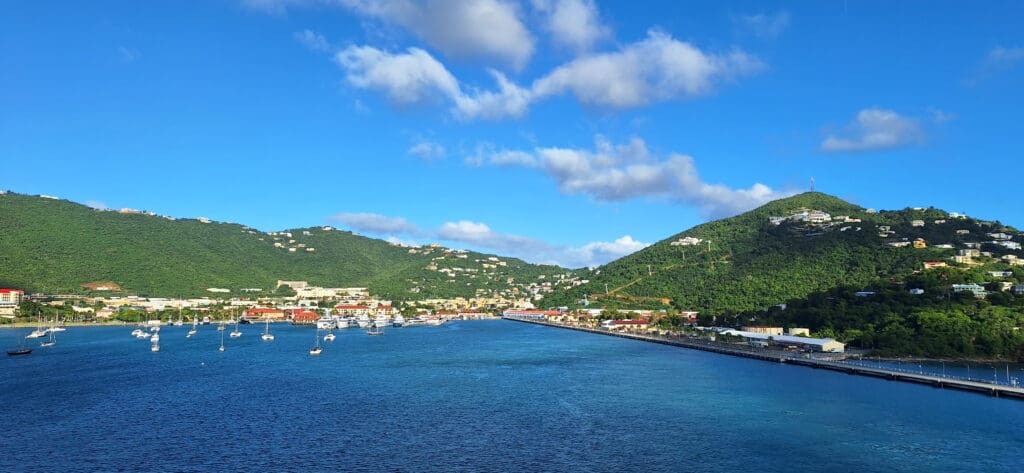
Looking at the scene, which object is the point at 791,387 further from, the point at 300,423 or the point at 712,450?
the point at 300,423

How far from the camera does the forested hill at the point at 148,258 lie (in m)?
125

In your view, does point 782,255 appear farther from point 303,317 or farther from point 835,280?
point 303,317

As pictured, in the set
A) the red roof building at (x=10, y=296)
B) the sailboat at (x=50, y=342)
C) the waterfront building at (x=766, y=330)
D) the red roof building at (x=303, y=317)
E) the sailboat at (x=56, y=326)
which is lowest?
the sailboat at (x=50, y=342)

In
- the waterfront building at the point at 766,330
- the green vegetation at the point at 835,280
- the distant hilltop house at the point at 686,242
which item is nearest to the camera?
the green vegetation at the point at 835,280

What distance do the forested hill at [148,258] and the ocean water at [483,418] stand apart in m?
78.8

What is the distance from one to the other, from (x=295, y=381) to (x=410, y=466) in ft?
82.3

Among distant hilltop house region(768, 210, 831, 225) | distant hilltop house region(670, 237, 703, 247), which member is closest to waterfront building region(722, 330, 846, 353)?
distant hilltop house region(768, 210, 831, 225)

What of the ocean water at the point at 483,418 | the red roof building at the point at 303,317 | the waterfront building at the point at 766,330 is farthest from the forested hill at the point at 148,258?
the waterfront building at the point at 766,330

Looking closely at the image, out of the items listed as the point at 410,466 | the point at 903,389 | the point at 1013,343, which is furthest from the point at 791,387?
the point at 410,466

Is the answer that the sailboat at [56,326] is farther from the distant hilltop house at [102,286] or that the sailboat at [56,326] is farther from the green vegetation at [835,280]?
the green vegetation at [835,280]

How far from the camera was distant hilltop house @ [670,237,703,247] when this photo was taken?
144 m

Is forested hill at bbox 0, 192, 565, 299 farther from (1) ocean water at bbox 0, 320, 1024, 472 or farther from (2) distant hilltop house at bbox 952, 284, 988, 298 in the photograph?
(2) distant hilltop house at bbox 952, 284, 988, 298

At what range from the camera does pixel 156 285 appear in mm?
133750

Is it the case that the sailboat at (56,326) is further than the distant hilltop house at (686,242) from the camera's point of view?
No
